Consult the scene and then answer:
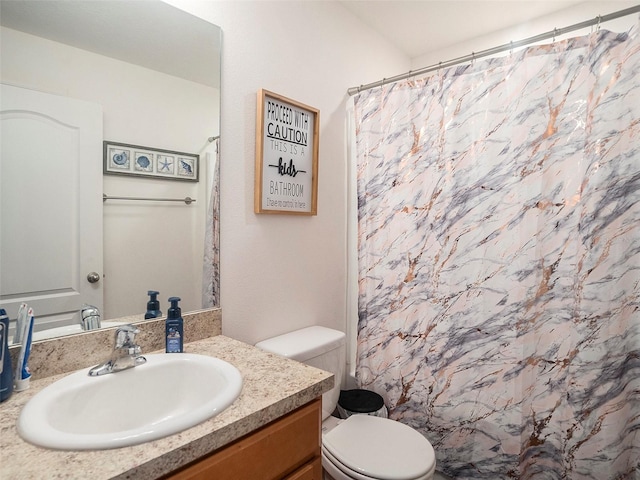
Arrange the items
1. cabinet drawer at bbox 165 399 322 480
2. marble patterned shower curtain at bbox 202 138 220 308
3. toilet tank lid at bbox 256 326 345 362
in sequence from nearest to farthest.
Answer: cabinet drawer at bbox 165 399 322 480, marble patterned shower curtain at bbox 202 138 220 308, toilet tank lid at bbox 256 326 345 362

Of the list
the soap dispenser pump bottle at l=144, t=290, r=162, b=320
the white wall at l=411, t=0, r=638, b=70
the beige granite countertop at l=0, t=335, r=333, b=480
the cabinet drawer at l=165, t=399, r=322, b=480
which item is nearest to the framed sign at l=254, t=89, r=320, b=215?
the soap dispenser pump bottle at l=144, t=290, r=162, b=320

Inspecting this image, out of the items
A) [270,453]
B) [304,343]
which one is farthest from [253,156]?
[270,453]

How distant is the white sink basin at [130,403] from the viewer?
666mm

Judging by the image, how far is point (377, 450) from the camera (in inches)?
52.7

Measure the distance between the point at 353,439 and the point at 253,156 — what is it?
123 centimetres

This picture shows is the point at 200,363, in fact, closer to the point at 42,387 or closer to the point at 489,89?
the point at 42,387

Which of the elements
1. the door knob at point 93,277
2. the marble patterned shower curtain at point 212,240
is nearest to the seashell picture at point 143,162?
the marble patterned shower curtain at point 212,240

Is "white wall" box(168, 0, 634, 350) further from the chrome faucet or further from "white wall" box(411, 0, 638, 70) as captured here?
the chrome faucet

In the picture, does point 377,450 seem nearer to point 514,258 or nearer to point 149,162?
point 514,258

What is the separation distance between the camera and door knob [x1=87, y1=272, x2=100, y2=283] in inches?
42.0

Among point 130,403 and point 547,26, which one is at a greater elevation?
point 547,26

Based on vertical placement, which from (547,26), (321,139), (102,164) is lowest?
(102,164)

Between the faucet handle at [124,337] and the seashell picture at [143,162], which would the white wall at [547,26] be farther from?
the faucet handle at [124,337]

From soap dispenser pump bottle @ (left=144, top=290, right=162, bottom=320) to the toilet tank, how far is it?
45cm
